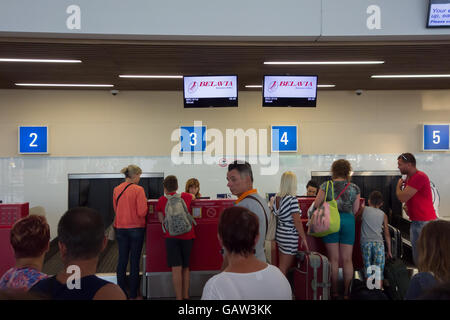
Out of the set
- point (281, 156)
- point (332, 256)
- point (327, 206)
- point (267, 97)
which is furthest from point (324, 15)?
point (281, 156)

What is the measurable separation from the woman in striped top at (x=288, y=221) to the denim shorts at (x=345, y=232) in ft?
1.64

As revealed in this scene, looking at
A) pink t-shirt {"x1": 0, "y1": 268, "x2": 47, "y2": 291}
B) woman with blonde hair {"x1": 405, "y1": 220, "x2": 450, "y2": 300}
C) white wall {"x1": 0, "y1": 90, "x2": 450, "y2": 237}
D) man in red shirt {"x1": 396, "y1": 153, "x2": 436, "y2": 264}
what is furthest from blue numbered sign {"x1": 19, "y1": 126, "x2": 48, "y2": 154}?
woman with blonde hair {"x1": 405, "y1": 220, "x2": 450, "y2": 300}

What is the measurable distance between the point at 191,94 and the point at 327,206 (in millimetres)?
2861

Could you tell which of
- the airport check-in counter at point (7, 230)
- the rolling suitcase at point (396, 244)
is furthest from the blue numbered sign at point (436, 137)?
the airport check-in counter at point (7, 230)

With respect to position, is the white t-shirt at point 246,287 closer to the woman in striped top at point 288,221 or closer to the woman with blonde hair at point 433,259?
the woman with blonde hair at point 433,259

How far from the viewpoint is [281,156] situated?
321 inches

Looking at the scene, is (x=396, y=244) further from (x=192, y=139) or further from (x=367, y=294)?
(x=192, y=139)

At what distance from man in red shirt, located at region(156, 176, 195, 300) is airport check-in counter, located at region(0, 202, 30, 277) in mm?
2206

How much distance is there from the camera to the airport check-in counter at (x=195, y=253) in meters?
4.69

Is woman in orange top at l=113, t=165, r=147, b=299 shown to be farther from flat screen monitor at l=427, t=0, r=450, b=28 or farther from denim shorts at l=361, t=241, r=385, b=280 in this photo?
flat screen monitor at l=427, t=0, r=450, b=28

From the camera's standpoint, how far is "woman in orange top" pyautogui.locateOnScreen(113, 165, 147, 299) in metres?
4.44

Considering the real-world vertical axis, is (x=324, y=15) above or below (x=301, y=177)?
above
